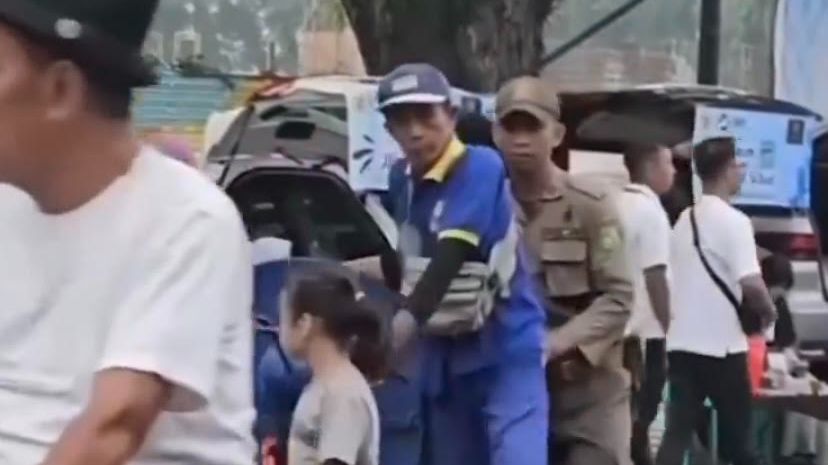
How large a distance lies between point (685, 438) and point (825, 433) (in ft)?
3.10

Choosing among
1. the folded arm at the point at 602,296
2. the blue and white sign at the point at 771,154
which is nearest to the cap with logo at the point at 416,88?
the folded arm at the point at 602,296

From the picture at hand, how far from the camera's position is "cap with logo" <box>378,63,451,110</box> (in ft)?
21.0

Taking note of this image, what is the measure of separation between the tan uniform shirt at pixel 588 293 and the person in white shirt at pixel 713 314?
2951 mm

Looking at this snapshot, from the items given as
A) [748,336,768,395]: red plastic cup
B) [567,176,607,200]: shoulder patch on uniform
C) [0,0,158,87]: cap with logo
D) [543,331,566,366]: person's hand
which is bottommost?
[748,336,768,395]: red plastic cup

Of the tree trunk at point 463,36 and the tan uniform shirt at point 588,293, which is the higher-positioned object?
the tree trunk at point 463,36

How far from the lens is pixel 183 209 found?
2.68 metres

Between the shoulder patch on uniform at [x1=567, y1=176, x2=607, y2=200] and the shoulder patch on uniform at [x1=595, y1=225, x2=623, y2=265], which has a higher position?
the shoulder patch on uniform at [x1=567, y1=176, x2=607, y2=200]

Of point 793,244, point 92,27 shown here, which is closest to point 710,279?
point 793,244

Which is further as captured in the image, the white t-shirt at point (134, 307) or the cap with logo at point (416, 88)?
the cap with logo at point (416, 88)

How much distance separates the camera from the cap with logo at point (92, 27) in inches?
99.8

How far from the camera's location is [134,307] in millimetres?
2633

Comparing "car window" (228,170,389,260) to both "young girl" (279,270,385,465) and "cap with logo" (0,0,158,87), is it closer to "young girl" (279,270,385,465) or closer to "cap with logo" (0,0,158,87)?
"young girl" (279,270,385,465)

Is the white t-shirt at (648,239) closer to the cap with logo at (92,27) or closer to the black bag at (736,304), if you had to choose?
the black bag at (736,304)

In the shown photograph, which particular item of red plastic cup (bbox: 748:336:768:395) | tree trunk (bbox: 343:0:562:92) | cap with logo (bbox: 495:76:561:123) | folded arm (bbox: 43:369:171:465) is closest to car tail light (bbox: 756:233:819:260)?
tree trunk (bbox: 343:0:562:92)
